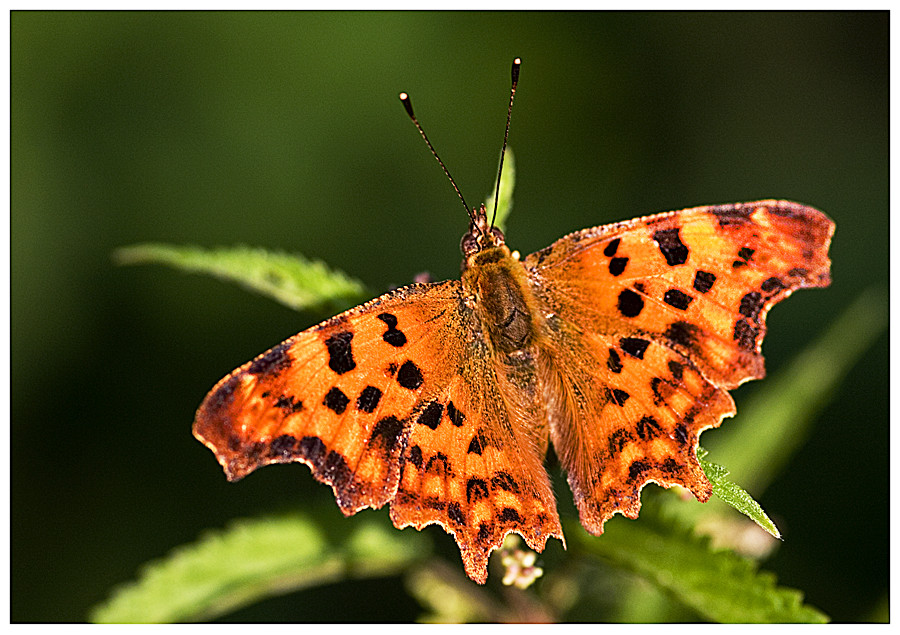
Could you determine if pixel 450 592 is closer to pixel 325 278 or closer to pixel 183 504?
pixel 325 278

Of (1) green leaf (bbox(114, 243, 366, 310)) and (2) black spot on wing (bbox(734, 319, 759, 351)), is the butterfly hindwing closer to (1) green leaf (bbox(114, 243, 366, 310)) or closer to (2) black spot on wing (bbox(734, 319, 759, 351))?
(1) green leaf (bbox(114, 243, 366, 310))

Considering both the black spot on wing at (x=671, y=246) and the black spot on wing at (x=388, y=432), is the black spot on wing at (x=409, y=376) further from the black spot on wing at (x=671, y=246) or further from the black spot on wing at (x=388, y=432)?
the black spot on wing at (x=671, y=246)

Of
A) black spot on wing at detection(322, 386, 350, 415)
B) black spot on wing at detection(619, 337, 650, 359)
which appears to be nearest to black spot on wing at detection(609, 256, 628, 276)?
black spot on wing at detection(619, 337, 650, 359)

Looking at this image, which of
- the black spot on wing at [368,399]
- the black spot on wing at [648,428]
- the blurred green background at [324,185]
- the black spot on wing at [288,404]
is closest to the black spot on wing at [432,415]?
the black spot on wing at [368,399]

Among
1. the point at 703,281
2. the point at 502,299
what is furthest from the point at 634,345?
the point at 502,299

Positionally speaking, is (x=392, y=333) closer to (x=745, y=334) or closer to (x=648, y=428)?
(x=648, y=428)
